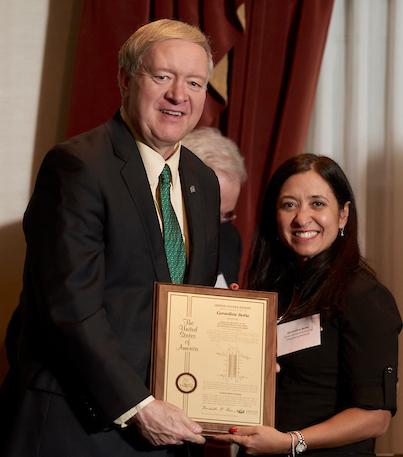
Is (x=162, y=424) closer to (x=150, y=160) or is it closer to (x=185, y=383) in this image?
(x=185, y=383)

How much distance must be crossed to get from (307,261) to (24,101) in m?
1.53

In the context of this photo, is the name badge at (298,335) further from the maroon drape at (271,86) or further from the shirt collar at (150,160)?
the maroon drape at (271,86)

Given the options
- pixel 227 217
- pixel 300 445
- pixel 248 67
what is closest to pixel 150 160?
pixel 300 445

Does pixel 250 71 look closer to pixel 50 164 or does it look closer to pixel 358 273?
pixel 358 273

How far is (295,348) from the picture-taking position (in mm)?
2410

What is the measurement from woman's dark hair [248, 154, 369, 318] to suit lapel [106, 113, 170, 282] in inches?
21.8

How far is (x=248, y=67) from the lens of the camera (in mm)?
3490

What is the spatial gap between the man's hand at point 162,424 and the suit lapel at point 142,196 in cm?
31

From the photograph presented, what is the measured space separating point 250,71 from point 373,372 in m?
1.58

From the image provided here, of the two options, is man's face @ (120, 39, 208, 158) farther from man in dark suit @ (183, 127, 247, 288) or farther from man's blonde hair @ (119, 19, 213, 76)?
man in dark suit @ (183, 127, 247, 288)

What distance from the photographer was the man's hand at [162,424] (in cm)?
196

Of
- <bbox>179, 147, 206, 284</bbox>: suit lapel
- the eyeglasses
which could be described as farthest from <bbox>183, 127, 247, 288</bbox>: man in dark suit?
<bbox>179, 147, 206, 284</bbox>: suit lapel

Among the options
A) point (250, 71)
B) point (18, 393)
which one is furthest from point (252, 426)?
point (250, 71)

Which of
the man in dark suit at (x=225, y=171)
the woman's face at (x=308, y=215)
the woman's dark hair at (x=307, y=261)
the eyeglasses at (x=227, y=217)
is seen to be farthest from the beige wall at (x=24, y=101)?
the woman's face at (x=308, y=215)
